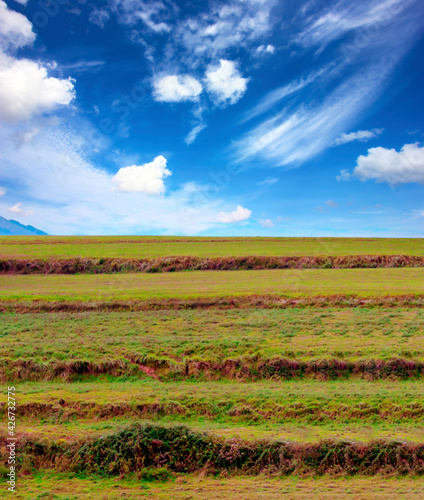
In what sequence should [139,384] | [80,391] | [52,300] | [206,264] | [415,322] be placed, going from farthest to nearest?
[206,264], [52,300], [415,322], [139,384], [80,391]

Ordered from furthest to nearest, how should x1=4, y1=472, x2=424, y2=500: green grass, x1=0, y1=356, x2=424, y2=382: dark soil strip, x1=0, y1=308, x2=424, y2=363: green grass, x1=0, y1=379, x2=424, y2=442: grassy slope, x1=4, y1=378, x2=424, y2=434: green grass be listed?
x1=0, y1=308, x2=424, y2=363: green grass → x1=0, y1=356, x2=424, y2=382: dark soil strip → x1=4, y1=378, x2=424, y2=434: green grass → x1=0, y1=379, x2=424, y2=442: grassy slope → x1=4, y1=472, x2=424, y2=500: green grass

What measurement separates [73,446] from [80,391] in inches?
154

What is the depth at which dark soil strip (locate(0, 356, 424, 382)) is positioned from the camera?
44.7 feet

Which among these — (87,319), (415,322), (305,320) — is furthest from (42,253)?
(415,322)

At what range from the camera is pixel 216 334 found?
17.3m

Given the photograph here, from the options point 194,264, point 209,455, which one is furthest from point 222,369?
point 194,264

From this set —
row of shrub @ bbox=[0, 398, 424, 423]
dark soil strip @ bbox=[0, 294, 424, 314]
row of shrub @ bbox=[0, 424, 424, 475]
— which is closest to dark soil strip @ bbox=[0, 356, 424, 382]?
row of shrub @ bbox=[0, 398, 424, 423]

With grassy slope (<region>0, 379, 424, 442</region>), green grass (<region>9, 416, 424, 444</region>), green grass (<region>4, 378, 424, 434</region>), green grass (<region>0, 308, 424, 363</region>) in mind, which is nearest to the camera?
green grass (<region>9, 416, 424, 444</region>)

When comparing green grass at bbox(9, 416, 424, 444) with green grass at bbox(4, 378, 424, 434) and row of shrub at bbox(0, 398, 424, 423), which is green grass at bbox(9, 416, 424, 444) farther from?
row of shrub at bbox(0, 398, 424, 423)

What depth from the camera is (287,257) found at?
4466 centimetres

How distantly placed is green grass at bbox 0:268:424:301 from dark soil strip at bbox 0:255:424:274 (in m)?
4.99

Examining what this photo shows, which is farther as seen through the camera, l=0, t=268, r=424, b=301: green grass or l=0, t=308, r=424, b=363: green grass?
l=0, t=268, r=424, b=301: green grass

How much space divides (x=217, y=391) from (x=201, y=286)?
53.2 ft

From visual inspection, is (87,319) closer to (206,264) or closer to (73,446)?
(73,446)
